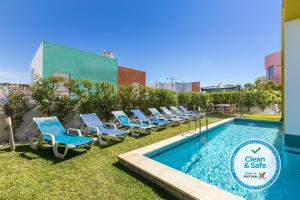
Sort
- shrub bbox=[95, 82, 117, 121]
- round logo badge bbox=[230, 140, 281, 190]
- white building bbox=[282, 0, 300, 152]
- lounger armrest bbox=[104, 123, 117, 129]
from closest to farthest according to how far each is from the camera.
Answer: round logo badge bbox=[230, 140, 281, 190]
white building bbox=[282, 0, 300, 152]
lounger armrest bbox=[104, 123, 117, 129]
shrub bbox=[95, 82, 117, 121]

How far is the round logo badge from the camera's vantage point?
3.76m

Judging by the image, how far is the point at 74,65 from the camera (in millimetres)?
14164

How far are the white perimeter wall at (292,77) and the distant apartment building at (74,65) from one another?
9.05 meters

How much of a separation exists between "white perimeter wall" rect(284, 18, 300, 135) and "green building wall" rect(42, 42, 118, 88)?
13.9 meters

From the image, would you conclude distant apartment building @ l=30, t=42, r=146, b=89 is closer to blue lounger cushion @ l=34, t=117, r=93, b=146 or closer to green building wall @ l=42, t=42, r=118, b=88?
green building wall @ l=42, t=42, r=118, b=88

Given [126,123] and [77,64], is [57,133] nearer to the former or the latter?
[126,123]

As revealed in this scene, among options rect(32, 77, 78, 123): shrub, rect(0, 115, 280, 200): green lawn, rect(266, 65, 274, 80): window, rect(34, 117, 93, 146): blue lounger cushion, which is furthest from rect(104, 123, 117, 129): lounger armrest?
rect(266, 65, 274, 80): window

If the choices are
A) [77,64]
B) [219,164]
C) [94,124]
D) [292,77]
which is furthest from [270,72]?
[94,124]

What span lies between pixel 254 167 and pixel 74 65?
47.0ft

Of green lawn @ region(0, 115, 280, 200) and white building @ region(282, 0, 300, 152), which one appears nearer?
green lawn @ region(0, 115, 280, 200)

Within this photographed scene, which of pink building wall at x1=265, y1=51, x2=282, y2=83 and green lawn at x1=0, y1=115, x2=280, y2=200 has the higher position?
pink building wall at x1=265, y1=51, x2=282, y2=83

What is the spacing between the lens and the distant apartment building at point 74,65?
40.2 ft

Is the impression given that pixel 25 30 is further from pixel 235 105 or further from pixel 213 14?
pixel 235 105

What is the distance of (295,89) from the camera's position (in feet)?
19.9
